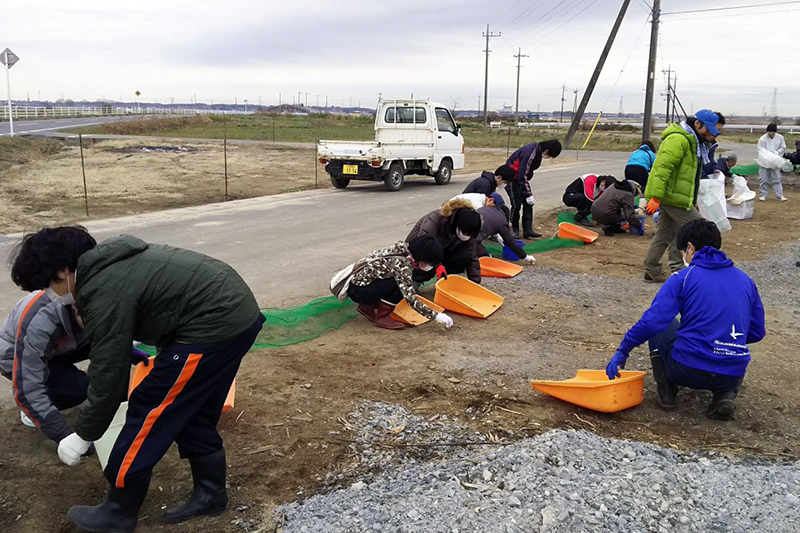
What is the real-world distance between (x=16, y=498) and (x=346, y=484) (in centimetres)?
151

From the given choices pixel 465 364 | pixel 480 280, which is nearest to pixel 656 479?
pixel 465 364

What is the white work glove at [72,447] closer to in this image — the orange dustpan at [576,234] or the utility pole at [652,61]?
the orange dustpan at [576,234]

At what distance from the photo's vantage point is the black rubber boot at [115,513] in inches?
107

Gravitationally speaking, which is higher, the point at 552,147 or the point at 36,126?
the point at 36,126

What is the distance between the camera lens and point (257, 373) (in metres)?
4.53

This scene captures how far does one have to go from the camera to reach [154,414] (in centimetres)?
259

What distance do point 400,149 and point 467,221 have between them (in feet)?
34.3

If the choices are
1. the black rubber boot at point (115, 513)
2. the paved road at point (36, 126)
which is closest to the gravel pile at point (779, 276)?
the black rubber boot at point (115, 513)

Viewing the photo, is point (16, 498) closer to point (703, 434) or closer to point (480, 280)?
point (703, 434)

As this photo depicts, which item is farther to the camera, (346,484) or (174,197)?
(174,197)

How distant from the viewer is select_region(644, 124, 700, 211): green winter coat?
6.75 meters

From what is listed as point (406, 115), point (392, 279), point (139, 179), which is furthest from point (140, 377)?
point (139, 179)

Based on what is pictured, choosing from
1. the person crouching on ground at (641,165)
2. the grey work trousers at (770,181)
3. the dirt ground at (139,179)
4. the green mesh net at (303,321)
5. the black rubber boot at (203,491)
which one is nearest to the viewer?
the black rubber boot at (203,491)

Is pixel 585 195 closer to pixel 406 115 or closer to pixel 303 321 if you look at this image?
pixel 303 321
